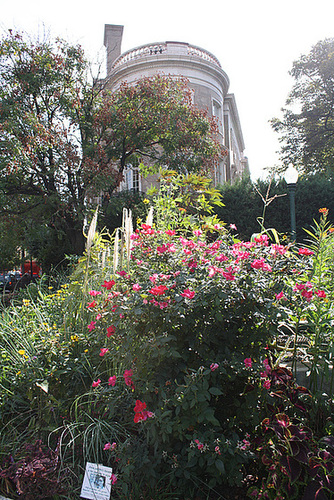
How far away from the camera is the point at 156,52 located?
19750mm

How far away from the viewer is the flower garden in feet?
7.25

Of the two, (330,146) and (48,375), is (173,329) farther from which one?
(330,146)

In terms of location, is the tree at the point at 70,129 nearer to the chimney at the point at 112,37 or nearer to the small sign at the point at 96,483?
the small sign at the point at 96,483

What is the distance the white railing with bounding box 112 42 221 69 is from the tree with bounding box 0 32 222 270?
28.8ft

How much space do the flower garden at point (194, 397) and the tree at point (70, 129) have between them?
7.81 metres

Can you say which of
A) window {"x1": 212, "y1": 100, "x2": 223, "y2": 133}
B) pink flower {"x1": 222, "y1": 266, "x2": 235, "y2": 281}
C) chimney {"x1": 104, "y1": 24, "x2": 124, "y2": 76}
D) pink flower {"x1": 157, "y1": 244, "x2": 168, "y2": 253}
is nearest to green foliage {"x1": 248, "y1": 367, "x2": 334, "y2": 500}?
pink flower {"x1": 222, "y1": 266, "x2": 235, "y2": 281}

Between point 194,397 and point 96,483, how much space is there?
3.06 ft

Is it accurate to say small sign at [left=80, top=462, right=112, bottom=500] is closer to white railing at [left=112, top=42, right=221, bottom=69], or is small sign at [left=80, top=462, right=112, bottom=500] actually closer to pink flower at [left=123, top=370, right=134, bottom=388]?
pink flower at [left=123, top=370, right=134, bottom=388]

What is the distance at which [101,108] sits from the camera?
37.5 ft

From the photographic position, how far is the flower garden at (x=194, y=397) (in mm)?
2211

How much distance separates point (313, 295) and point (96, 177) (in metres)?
8.58

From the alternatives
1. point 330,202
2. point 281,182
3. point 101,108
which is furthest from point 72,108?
point 330,202

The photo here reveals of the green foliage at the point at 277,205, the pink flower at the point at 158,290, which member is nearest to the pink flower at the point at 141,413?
the pink flower at the point at 158,290

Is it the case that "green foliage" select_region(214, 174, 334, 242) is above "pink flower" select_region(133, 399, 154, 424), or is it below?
above
